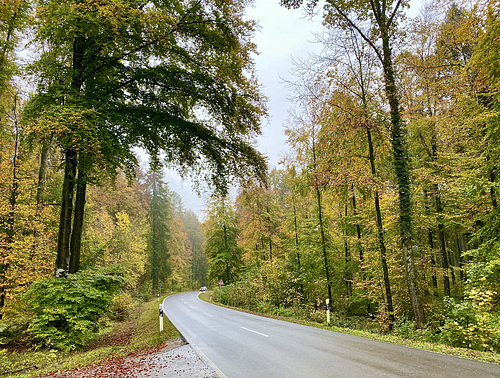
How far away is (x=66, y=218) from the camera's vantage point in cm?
900

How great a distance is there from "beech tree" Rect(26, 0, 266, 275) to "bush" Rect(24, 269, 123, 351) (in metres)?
0.75

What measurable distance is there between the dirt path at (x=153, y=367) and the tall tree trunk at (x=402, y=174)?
757 cm

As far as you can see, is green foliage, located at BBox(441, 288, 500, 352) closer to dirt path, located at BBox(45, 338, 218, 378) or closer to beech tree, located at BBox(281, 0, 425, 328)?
beech tree, located at BBox(281, 0, 425, 328)

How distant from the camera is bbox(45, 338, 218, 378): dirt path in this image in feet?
16.8

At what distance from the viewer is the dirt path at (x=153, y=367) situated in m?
5.12

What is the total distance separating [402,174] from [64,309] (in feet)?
38.8

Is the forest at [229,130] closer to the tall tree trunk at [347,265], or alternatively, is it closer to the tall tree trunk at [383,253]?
the tall tree trunk at [383,253]

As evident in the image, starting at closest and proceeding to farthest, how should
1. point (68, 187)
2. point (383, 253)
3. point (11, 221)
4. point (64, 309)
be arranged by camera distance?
point (64, 309)
point (68, 187)
point (383, 253)
point (11, 221)

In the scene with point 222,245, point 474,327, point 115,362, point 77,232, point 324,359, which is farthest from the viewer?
point 222,245

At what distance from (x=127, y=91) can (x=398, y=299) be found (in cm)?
1517

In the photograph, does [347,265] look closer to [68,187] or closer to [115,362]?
[115,362]

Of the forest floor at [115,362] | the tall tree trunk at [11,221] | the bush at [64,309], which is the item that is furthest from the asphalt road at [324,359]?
the tall tree trunk at [11,221]

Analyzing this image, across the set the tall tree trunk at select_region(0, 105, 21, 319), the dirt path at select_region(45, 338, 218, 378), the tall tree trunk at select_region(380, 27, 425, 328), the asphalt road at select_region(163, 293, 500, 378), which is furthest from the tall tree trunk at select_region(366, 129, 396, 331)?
the tall tree trunk at select_region(0, 105, 21, 319)

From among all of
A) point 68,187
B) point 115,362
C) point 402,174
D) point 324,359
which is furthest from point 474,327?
point 68,187
